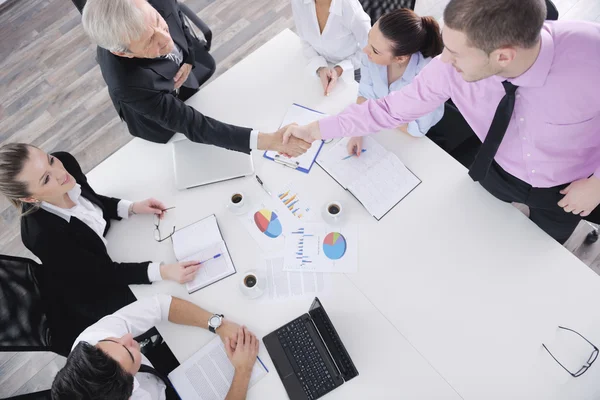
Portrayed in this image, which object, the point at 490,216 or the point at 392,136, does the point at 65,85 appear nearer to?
the point at 392,136

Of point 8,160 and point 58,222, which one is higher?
point 8,160

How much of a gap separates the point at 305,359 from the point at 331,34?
5.01ft

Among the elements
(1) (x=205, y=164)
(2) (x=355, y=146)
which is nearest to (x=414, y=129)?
(2) (x=355, y=146)

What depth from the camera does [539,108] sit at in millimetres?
1374

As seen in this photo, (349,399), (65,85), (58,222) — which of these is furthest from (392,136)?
(65,85)

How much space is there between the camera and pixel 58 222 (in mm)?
1631

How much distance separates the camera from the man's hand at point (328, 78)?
1979mm

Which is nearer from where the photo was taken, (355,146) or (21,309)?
(21,309)

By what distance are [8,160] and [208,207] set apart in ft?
2.42

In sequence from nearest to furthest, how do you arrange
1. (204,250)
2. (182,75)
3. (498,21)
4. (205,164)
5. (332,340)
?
(498,21)
(332,340)
(204,250)
(205,164)
(182,75)

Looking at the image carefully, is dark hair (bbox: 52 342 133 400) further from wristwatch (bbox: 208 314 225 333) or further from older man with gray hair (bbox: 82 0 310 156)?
older man with gray hair (bbox: 82 0 310 156)

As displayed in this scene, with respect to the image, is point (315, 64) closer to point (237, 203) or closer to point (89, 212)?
point (237, 203)

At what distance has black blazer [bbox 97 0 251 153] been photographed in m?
1.74

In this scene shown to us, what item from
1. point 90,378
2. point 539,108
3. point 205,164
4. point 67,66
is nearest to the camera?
point 90,378
